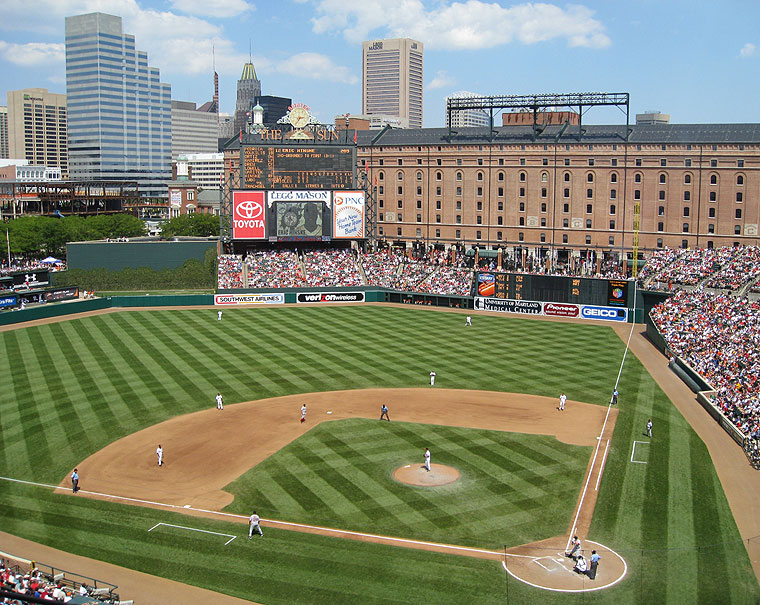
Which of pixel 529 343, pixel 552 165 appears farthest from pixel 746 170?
pixel 529 343

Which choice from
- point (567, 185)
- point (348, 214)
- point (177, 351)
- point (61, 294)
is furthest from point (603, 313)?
point (61, 294)

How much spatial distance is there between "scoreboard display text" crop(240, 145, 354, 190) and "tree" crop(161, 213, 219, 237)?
1675 inches

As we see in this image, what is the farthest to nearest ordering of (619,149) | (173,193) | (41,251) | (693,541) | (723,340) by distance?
(173,193)
(41,251)
(619,149)
(723,340)
(693,541)

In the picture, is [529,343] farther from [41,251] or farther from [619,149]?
[41,251]

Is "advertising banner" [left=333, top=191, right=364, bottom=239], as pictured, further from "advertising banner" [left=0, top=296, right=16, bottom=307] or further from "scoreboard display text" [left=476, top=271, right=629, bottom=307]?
"advertising banner" [left=0, top=296, right=16, bottom=307]

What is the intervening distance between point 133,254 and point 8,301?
20.2m

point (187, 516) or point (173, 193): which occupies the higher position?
point (173, 193)

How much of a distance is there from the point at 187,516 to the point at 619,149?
242 feet

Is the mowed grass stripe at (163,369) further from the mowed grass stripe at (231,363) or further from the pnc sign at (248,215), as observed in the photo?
the pnc sign at (248,215)

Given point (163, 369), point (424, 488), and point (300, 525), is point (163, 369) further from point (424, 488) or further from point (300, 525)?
point (300, 525)

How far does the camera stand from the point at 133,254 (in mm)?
88750

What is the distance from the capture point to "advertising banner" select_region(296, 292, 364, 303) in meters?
81.6

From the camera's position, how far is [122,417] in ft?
138

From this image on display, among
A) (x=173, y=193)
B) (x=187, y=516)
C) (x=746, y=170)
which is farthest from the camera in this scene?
(x=173, y=193)
